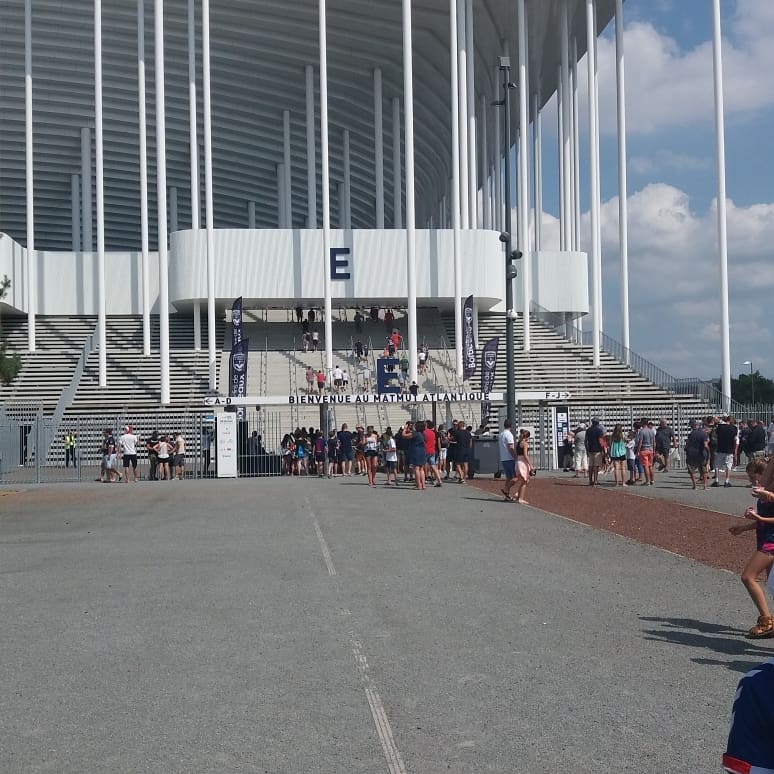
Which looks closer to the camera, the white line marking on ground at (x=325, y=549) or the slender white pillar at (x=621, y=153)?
the white line marking on ground at (x=325, y=549)

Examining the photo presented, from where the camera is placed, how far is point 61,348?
5228 cm

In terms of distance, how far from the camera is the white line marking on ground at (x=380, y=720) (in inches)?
198

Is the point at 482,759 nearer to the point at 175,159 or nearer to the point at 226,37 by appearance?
the point at 226,37

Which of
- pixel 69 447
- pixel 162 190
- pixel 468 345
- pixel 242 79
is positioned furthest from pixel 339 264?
pixel 69 447

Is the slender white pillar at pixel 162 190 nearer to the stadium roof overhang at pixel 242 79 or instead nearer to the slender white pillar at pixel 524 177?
the stadium roof overhang at pixel 242 79

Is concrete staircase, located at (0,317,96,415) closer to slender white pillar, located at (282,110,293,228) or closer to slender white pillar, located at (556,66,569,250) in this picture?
slender white pillar, located at (282,110,293,228)

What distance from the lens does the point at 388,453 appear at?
2662cm

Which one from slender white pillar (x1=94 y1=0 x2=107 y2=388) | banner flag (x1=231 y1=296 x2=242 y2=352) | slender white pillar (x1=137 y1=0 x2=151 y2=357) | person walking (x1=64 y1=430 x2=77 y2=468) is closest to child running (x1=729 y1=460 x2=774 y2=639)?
person walking (x1=64 y1=430 x2=77 y2=468)

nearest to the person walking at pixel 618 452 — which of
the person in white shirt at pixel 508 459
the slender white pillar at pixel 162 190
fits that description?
the person in white shirt at pixel 508 459

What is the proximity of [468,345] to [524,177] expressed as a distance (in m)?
9.34

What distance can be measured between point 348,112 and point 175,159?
10.6m

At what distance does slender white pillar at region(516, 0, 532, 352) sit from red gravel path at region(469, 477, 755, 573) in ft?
84.8

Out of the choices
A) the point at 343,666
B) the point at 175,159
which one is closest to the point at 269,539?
the point at 343,666

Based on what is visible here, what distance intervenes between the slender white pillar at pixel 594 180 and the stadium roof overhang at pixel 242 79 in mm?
3920
